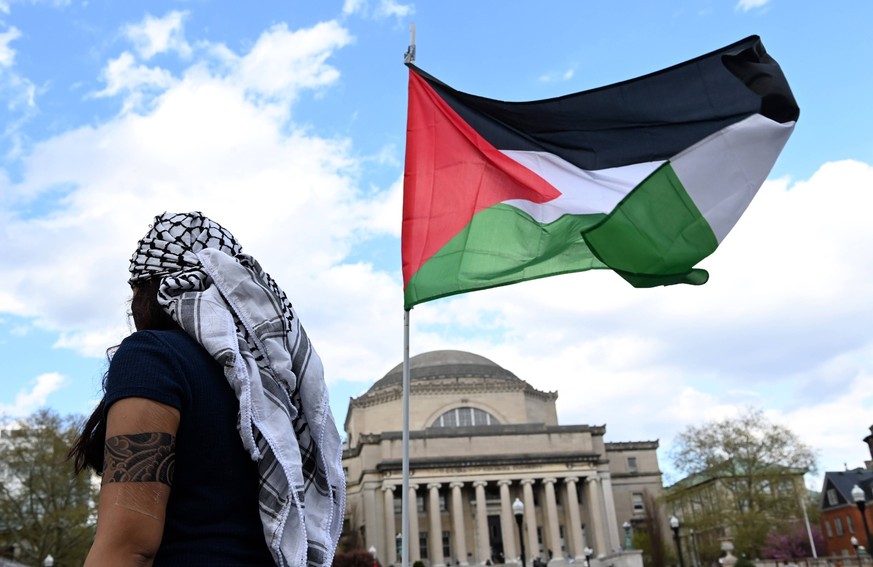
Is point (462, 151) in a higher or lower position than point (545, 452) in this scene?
lower

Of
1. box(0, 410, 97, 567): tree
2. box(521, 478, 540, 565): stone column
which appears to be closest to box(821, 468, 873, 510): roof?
box(521, 478, 540, 565): stone column

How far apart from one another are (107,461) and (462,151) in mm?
6610

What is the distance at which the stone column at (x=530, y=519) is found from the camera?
64.9 m

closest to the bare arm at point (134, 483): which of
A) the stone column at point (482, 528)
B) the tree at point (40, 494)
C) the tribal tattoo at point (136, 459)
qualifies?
the tribal tattoo at point (136, 459)

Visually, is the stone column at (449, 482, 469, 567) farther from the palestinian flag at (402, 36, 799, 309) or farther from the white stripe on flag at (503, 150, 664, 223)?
the white stripe on flag at (503, 150, 664, 223)

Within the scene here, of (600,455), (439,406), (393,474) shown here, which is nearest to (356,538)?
(393,474)

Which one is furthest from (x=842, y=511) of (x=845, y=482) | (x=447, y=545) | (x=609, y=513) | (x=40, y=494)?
(x=40, y=494)

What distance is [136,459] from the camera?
1.82m

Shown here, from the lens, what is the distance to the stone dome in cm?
7675

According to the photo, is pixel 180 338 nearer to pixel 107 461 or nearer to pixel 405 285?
pixel 107 461

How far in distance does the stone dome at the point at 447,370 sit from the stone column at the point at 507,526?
1255 cm

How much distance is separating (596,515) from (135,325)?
232ft

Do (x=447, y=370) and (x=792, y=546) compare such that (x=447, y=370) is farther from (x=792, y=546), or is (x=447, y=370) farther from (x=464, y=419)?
(x=792, y=546)

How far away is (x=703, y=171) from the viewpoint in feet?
22.5
